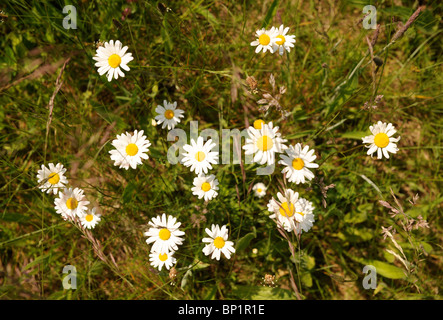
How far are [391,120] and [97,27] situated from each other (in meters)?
2.61

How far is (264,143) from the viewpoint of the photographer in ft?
6.15

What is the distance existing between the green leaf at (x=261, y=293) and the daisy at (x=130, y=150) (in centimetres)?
128

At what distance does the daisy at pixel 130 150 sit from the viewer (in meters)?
1.99

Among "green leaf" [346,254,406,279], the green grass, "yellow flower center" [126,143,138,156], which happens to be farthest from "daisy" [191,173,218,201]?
"green leaf" [346,254,406,279]

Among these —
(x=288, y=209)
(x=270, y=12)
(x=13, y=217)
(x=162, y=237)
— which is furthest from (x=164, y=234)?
(x=270, y=12)

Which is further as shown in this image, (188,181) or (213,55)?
(213,55)

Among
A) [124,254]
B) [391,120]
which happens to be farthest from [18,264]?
[391,120]

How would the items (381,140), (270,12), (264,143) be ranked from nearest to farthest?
(264,143) → (381,140) → (270,12)

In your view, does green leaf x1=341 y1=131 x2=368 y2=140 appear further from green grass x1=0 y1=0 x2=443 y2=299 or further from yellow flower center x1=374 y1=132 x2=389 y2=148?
yellow flower center x1=374 y1=132 x2=389 y2=148

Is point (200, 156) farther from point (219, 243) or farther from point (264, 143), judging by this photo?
point (219, 243)

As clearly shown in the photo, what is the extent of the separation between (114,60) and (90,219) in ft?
3.59

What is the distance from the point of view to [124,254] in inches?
106

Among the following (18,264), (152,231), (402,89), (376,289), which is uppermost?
(402,89)

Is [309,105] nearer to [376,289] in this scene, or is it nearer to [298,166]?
[298,166]
